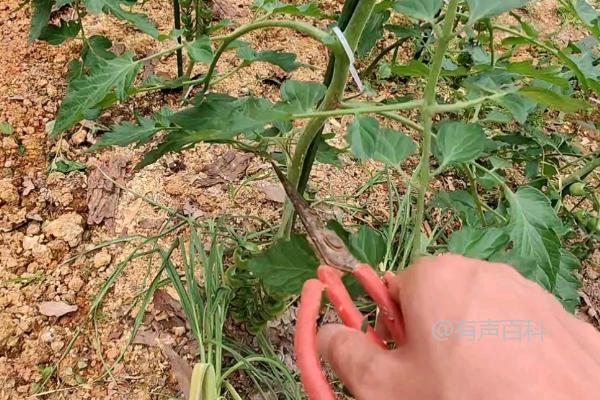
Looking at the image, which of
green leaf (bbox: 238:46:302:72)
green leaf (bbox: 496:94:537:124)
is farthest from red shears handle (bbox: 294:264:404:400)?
green leaf (bbox: 238:46:302:72)

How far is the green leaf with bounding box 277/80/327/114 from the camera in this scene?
665mm

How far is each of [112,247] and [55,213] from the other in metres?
Result: 0.16

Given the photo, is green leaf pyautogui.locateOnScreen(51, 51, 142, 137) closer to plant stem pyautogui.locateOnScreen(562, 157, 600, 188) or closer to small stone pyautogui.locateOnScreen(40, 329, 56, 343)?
small stone pyautogui.locateOnScreen(40, 329, 56, 343)

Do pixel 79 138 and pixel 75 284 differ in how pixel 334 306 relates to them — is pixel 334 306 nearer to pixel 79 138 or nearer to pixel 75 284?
pixel 75 284

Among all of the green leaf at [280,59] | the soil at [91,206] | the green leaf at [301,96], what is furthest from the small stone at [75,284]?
the green leaf at [301,96]

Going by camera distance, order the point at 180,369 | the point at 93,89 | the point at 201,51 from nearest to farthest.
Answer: the point at 93,89 → the point at 201,51 → the point at 180,369

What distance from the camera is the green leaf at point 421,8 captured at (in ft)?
2.25

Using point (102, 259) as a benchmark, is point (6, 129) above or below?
above

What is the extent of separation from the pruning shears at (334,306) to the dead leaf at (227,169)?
85 centimetres

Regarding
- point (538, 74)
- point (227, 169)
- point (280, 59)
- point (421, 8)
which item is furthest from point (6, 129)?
point (538, 74)

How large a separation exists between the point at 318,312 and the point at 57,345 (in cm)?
81

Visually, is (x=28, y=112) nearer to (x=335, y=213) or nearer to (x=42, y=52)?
(x=42, y=52)

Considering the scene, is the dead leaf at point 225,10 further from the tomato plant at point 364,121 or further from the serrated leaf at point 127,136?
the serrated leaf at point 127,136

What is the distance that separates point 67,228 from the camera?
135 cm
